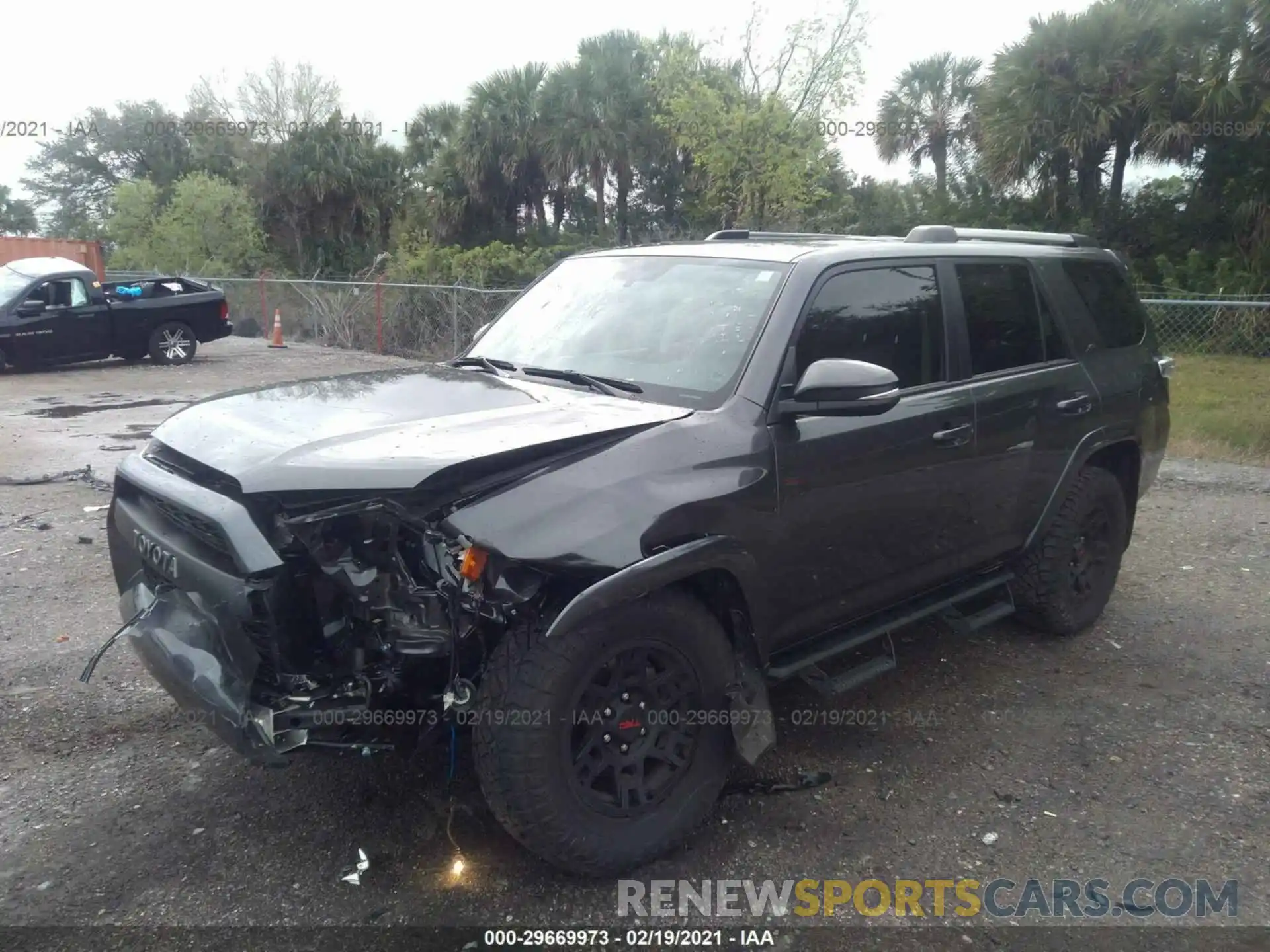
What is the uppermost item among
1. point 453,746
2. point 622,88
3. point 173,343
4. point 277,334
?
point 622,88

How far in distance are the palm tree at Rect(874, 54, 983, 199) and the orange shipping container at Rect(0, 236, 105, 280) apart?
801 inches

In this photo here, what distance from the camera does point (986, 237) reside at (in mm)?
4945

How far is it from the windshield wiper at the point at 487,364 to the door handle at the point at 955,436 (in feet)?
5.49

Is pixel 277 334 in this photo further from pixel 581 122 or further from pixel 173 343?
pixel 581 122

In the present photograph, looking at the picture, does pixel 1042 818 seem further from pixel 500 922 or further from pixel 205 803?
pixel 205 803

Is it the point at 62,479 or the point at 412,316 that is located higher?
the point at 412,316

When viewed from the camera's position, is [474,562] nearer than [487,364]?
Yes

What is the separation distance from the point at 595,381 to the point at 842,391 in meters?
0.90

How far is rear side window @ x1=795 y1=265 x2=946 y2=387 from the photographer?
370 centimetres

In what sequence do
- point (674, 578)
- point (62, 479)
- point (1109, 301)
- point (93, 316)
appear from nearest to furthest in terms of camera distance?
1. point (674, 578)
2. point (1109, 301)
3. point (62, 479)
4. point (93, 316)

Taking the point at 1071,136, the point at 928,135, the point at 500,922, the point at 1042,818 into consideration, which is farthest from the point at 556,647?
the point at 928,135

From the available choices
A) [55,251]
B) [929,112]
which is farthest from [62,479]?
[929,112]

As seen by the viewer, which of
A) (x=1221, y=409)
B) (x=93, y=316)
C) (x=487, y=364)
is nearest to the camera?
(x=487, y=364)

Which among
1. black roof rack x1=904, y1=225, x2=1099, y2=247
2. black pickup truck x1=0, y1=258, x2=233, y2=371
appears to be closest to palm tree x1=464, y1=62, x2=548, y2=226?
black pickup truck x1=0, y1=258, x2=233, y2=371
